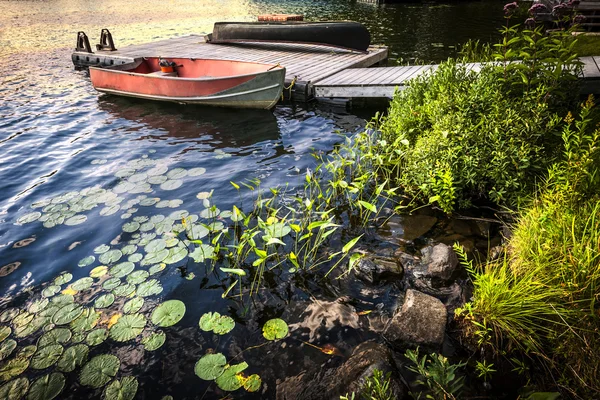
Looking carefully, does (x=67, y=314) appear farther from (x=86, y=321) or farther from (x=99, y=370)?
(x=99, y=370)

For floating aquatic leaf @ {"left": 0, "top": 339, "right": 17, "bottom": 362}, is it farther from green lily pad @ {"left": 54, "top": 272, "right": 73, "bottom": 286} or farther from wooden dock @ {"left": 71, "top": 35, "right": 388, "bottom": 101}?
wooden dock @ {"left": 71, "top": 35, "right": 388, "bottom": 101}

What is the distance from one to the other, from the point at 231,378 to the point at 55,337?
1.92 m

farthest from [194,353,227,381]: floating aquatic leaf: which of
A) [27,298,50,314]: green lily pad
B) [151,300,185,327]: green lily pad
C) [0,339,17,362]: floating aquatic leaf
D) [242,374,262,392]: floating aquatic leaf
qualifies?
[27,298,50,314]: green lily pad

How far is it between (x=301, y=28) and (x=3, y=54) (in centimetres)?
1412

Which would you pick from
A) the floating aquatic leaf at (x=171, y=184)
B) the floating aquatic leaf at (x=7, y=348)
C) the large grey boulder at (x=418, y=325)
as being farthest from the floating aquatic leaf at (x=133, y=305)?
the floating aquatic leaf at (x=171, y=184)

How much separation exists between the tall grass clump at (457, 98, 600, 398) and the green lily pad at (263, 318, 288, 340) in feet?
5.58

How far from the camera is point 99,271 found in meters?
4.35

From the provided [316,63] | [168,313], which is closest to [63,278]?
[168,313]

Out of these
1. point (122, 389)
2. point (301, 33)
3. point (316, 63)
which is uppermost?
point (301, 33)

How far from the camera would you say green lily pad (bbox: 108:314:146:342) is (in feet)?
11.4

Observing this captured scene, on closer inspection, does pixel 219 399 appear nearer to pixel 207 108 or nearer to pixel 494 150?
pixel 494 150

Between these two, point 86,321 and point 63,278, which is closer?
point 86,321

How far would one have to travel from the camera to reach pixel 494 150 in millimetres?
4500

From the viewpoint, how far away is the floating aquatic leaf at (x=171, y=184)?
627 cm
